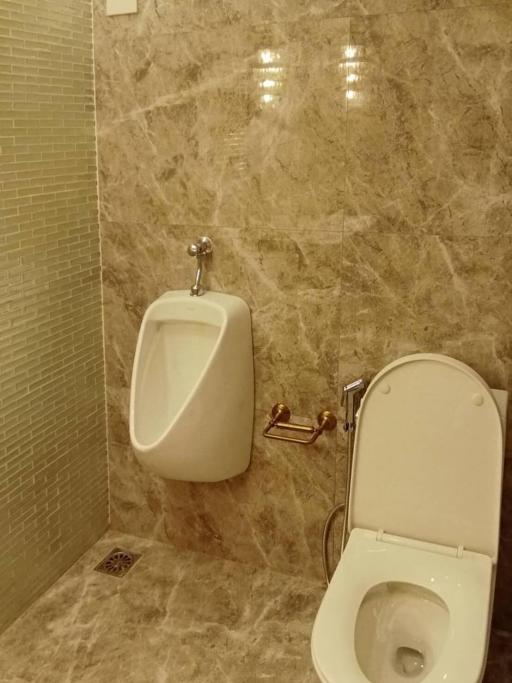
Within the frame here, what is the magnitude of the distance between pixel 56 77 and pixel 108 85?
0.63ft

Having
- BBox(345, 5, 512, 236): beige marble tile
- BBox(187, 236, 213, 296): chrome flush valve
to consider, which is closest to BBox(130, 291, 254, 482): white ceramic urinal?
BBox(187, 236, 213, 296): chrome flush valve

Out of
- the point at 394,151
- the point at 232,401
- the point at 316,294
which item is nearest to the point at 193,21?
the point at 394,151

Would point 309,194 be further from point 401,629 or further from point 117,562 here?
point 117,562

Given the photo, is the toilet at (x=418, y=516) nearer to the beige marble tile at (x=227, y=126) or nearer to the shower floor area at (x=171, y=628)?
the shower floor area at (x=171, y=628)

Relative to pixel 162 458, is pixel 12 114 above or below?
above

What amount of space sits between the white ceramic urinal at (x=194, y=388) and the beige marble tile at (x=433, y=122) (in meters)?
0.55

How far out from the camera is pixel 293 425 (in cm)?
221

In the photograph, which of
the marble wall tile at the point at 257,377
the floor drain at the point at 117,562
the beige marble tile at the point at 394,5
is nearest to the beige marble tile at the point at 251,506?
the marble wall tile at the point at 257,377

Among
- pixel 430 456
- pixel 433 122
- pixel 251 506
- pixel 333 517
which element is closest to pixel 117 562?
pixel 251 506

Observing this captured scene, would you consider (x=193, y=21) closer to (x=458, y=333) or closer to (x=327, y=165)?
(x=327, y=165)

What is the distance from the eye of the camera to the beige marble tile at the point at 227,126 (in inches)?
78.6

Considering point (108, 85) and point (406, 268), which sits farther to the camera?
point (108, 85)

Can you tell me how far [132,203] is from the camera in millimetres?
2309

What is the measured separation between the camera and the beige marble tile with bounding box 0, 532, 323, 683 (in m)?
2.01
